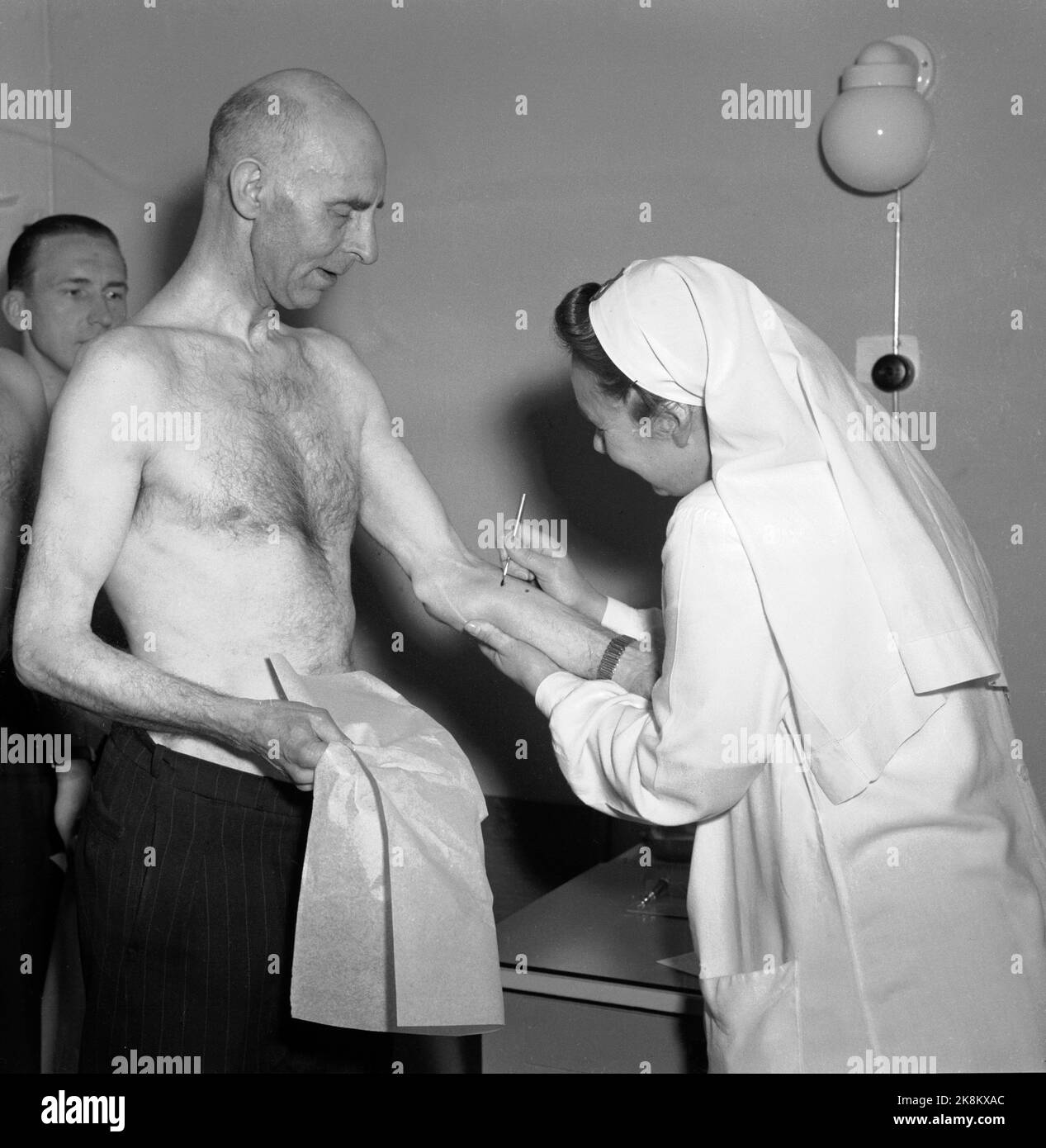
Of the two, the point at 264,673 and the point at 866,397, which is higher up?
the point at 866,397

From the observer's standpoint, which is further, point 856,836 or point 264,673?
point 264,673

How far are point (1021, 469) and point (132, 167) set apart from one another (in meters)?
2.10

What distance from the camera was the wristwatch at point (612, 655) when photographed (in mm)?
1722

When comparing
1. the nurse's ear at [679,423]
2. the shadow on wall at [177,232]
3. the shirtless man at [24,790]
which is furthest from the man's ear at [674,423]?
the shadow on wall at [177,232]

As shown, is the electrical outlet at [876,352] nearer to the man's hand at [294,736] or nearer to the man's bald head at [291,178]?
the man's bald head at [291,178]

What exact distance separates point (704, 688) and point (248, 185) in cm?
83

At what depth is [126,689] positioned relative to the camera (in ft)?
4.53

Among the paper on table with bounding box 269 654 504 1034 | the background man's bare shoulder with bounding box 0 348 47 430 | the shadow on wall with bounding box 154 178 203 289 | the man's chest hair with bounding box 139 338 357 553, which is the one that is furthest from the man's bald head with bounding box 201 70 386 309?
the shadow on wall with bounding box 154 178 203 289

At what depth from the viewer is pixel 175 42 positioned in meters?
2.91

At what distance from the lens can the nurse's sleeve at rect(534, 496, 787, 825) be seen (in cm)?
125

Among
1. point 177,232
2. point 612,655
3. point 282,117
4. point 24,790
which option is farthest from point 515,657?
point 177,232

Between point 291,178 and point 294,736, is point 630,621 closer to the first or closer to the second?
point 294,736

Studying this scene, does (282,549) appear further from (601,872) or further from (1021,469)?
(1021,469)

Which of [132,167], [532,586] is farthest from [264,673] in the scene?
[132,167]
